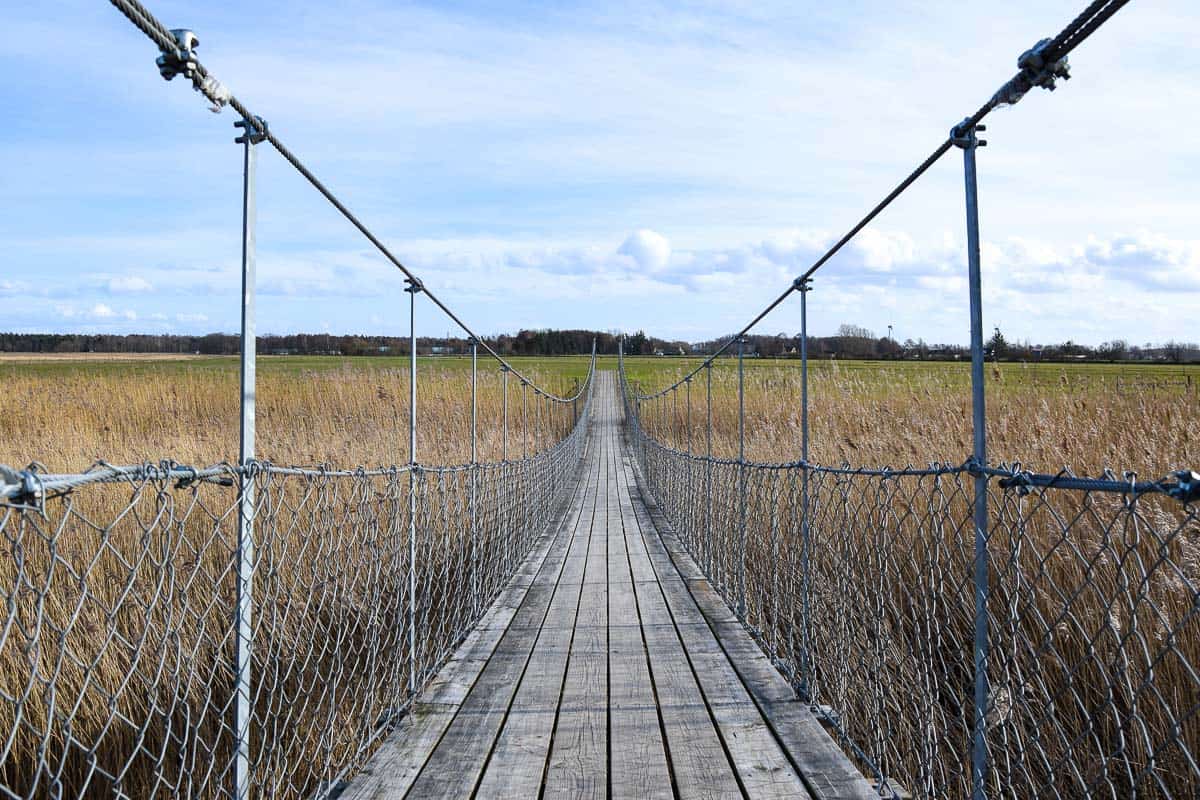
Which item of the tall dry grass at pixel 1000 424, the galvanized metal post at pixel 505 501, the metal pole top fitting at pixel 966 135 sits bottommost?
the galvanized metal post at pixel 505 501

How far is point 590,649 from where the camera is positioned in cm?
353

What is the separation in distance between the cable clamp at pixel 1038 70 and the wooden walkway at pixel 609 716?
158 cm

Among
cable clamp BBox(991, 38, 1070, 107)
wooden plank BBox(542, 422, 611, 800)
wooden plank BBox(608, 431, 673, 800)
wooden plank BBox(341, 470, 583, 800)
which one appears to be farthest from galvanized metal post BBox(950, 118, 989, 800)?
wooden plank BBox(341, 470, 583, 800)

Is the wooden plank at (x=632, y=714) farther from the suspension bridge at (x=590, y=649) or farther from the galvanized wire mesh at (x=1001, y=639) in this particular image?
the galvanized wire mesh at (x=1001, y=639)

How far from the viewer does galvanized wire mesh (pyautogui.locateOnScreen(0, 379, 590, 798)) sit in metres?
1.91

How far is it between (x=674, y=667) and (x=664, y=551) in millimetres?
3086

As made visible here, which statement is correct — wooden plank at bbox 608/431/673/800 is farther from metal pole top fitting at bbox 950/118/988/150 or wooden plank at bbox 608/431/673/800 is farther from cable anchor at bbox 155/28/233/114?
cable anchor at bbox 155/28/233/114

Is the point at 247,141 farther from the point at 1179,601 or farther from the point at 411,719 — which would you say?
the point at 1179,601

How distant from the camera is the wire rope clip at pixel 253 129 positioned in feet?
5.40

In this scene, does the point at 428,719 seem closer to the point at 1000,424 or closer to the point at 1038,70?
the point at 1038,70

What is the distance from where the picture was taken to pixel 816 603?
4.14 metres

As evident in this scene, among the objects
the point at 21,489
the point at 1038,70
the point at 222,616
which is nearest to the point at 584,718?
the point at 222,616

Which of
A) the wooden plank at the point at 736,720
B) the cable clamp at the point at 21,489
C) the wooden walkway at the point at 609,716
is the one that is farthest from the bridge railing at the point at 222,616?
the wooden plank at the point at 736,720

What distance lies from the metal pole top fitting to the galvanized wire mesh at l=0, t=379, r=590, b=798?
144 cm
